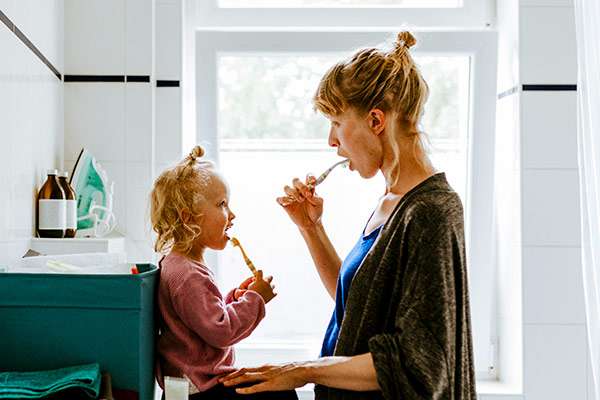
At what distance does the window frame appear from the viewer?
2.71m

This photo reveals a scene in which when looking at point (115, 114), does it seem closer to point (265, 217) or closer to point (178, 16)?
point (178, 16)

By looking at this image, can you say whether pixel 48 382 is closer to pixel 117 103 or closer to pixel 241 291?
pixel 241 291

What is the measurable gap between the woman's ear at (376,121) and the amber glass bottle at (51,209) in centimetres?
90

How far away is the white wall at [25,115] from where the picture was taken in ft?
5.80

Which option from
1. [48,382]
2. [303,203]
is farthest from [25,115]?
[48,382]

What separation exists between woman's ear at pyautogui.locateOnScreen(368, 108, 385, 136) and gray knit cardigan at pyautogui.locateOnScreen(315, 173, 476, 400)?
0.42 ft

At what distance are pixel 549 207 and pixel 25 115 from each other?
5.08ft

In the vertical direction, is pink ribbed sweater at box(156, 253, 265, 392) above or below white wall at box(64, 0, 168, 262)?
below

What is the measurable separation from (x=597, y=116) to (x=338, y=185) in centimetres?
95

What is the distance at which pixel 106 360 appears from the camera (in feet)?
4.56

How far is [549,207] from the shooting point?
2.60 meters

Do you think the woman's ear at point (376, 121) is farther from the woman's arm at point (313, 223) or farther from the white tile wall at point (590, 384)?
the white tile wall at point (590, 384)

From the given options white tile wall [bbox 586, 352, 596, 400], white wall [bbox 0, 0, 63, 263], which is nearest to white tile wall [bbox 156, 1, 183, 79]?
white wall [bbox 0, 0, 63, 263]

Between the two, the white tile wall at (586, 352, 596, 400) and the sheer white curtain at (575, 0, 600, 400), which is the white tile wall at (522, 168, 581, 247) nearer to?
the white tile wall at (586, 352, 596, 400)
